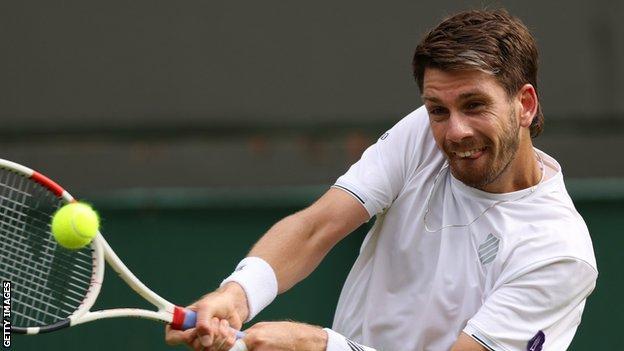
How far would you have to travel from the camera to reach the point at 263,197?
6.07 meters

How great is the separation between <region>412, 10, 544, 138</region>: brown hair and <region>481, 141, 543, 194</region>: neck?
0.64 ft

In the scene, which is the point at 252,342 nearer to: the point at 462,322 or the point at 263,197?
the point at 462,322

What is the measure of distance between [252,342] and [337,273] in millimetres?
2444

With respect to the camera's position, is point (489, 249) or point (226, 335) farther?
point (489, 249)

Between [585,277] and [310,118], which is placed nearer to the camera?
[585,277]

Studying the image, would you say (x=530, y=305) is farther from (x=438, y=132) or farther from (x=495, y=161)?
(x=438, y=132)

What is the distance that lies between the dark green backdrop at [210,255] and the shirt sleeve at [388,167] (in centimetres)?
189

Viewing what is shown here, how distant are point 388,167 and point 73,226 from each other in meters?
0.97

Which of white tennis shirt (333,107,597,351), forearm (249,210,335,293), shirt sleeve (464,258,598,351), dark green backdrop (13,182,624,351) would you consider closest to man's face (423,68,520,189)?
white tennis shirt (333,107,597,351)

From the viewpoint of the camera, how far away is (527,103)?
12.9 feet

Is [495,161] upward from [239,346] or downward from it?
upward

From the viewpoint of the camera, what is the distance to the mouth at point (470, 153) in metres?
3.82

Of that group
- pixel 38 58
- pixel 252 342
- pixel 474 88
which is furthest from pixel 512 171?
pixel 38 58

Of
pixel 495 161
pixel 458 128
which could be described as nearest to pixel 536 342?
pixel 495 161
